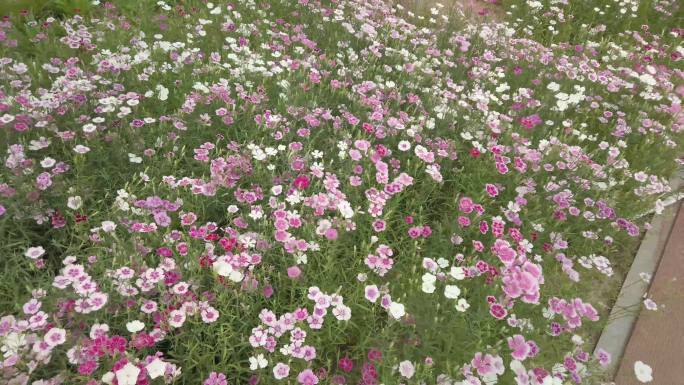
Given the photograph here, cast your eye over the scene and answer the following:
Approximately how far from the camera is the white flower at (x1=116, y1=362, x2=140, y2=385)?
1.97 m

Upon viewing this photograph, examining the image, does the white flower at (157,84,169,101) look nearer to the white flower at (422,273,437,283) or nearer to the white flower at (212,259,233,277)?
the white flower at (212,259,233,277)

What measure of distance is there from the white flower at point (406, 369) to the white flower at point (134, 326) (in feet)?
4.12

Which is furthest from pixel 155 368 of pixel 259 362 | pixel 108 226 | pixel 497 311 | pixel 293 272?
pixel 497 311

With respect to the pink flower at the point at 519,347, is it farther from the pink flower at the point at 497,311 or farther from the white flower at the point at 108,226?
the white flower at the point at 108,226

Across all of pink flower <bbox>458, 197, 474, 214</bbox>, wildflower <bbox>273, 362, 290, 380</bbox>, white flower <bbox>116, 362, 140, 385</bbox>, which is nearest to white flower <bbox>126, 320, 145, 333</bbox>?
white flower <bbox>116, 362, 140, 385</bbox>

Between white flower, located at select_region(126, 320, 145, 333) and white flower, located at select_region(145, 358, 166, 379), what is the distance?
23cm

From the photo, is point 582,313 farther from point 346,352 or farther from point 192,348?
point 192,348

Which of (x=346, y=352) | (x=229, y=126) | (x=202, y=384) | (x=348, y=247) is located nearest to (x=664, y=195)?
(x=348, y=247)

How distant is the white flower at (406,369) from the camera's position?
2.24 meters

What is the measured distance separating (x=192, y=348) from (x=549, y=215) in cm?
263

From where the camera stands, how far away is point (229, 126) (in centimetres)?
362

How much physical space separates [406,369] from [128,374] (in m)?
1.26

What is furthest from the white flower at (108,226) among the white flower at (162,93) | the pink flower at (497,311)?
the pink flower at (497,311)

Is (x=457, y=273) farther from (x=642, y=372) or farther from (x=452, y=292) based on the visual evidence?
(x=642, y=372)
